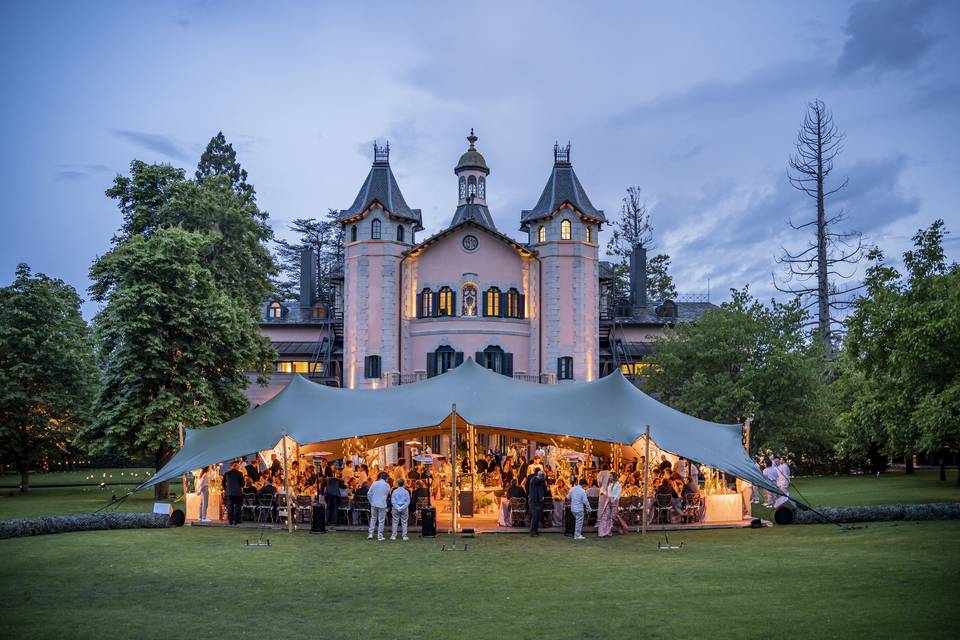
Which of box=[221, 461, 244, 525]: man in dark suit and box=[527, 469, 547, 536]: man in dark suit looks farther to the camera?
box=[221, 461, 244, 525]: man in dark suit

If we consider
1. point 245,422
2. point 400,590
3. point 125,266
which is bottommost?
point 400,590

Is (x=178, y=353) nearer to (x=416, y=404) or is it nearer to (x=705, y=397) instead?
(x=416, y=404)

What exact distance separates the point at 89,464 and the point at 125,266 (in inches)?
1039

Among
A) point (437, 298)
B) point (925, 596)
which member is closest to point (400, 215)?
point (437, 298)

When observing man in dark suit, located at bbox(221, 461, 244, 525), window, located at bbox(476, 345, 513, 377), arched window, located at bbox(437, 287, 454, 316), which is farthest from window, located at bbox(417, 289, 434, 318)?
man in dark suit, located at bbox(221, 461, 244, 525)

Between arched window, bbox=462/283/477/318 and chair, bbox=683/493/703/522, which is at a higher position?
arched window, bbox=462/283/477/318

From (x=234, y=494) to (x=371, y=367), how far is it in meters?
22.0

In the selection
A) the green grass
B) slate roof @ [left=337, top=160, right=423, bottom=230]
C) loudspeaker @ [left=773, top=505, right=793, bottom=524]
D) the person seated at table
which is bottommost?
the green grass

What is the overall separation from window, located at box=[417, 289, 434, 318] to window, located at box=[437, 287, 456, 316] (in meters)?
0.48

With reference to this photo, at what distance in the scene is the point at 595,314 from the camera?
45844 mm

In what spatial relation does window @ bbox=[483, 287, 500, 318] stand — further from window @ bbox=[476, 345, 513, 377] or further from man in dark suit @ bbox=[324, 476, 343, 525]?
man in dark suit @ bbox=[324, 476, 343, 525]

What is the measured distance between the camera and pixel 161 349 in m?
30.3

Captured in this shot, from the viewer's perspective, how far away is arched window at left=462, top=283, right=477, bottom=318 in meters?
44.8

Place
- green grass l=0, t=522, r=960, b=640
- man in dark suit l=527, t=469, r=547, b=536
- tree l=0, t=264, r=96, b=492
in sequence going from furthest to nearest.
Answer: tree l=0, t=264, r=96, b=492
man in dark suit l=527, t=469, r=547, b=536
green grass l=0, t=522, r=960, b=640
